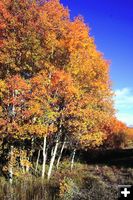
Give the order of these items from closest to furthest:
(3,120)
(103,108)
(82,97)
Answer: (3,120)
(82,97)
(103,108)

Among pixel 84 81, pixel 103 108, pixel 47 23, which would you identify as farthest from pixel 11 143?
pixel 103 108

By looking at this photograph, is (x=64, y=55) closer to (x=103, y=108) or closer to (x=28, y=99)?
(x=28, y=99)

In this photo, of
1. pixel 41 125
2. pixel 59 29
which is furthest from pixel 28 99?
pixel 59 29

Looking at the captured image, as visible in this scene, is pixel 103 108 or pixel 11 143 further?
pixel 103 108

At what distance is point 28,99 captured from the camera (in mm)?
→ 21750

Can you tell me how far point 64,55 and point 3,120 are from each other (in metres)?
5.88

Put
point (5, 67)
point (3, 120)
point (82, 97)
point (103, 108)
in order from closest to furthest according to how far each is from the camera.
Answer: point (3, 120)
point (5, 67)
point (82, 97)
point (103, 108)

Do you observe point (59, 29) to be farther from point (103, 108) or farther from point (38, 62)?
point (103, 108)

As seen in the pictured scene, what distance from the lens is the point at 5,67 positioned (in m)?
22.4

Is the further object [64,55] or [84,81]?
[84,81]

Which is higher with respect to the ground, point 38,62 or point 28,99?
point 38,62

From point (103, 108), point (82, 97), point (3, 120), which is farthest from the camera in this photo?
point (103, 108)

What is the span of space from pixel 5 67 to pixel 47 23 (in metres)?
4.01

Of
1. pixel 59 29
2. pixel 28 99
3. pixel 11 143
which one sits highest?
pixel 59 29
